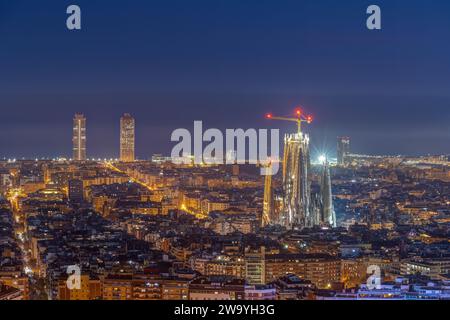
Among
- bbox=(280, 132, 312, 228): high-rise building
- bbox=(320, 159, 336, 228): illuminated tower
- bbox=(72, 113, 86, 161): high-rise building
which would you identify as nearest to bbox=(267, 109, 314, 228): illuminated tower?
bbox=(280, 132, 312, 228): high-rise building

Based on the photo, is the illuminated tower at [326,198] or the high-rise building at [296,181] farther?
the illuminated tower at [326,198]

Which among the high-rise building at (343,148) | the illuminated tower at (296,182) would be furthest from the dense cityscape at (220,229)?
the high-rise building at (343,148)

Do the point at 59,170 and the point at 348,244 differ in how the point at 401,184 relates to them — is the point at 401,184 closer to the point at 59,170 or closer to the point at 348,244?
the point at 59,170

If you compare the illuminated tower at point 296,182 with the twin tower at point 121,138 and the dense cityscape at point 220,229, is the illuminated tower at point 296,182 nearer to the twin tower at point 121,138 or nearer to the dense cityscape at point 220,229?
the dense cityscape at point 220,229

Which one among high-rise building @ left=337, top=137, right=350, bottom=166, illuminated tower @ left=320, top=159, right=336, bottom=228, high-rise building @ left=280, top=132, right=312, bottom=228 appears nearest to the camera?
high-rise building @ left=280, top=132, right=312, bottom=228

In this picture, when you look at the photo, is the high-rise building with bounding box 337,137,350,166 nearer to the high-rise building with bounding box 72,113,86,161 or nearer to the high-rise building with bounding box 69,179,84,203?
the high-rise building with bounding box 72,113,86,161
